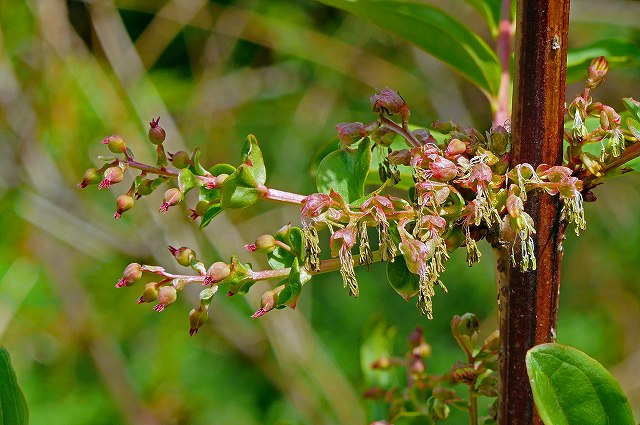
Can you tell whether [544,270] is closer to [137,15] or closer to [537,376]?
[537,376]

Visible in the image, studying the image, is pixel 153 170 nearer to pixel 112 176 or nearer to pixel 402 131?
pixel 112 176

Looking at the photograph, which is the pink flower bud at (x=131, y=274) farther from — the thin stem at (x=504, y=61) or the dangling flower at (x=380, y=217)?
the thin stem at (x=504, y=61)

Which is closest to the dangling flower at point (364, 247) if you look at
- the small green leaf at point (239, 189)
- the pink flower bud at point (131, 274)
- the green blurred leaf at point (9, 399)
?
the small green leaf at point (239, 189)

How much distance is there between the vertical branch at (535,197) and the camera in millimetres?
732

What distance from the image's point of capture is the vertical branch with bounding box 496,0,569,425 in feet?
2.40

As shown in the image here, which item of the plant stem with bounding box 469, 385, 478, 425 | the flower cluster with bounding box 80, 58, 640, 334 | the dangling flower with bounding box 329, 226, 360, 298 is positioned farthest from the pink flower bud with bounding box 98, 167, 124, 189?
the plant stem with bounding box 469, 385, 478, 425

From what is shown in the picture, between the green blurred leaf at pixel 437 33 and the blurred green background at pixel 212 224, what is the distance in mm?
1786

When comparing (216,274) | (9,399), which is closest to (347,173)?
(216,274)

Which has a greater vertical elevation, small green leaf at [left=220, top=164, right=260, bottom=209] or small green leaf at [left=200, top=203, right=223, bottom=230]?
small green leaf at [left=220, top=164, right=260, bottom=209]

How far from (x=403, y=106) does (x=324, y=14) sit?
376 cm

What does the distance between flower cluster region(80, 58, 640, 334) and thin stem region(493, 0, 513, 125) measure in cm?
30

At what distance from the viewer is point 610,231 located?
3891 millimetres

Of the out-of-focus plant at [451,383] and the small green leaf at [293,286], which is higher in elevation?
the small green leaf at [293,286]

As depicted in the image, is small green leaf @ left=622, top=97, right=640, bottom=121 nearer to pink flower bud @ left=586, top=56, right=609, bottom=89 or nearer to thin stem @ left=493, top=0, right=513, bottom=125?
pink flower bud @ left=586, top=56, right=609, bottom=89
